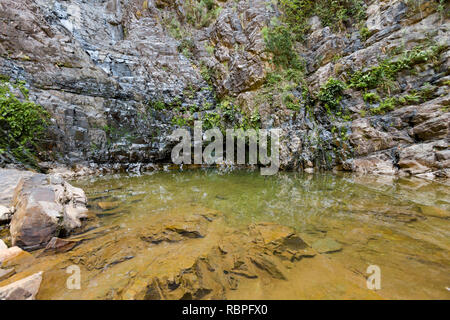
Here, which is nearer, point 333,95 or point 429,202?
point 429,202

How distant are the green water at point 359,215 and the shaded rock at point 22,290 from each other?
4.04 ft

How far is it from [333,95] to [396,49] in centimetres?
268

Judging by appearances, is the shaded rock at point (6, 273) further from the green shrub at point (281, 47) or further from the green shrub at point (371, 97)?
the green shrub at point (281, 47)

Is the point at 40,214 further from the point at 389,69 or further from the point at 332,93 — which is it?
the point at 389,69

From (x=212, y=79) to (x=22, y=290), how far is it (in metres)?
11.7

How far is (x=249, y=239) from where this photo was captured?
2014 millimetres

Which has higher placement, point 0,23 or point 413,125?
point 0,23

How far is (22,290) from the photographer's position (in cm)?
112

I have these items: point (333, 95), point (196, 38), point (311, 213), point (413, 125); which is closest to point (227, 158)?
point (333, 95)

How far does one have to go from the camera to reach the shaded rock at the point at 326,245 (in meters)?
1.78

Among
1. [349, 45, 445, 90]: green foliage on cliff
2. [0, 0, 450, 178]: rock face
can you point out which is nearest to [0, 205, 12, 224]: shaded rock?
[0, 0, 450, 178]: rock face

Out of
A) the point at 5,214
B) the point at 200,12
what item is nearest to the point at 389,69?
the point at 5,214

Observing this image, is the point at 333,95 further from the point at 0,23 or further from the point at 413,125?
the point at 0,23
